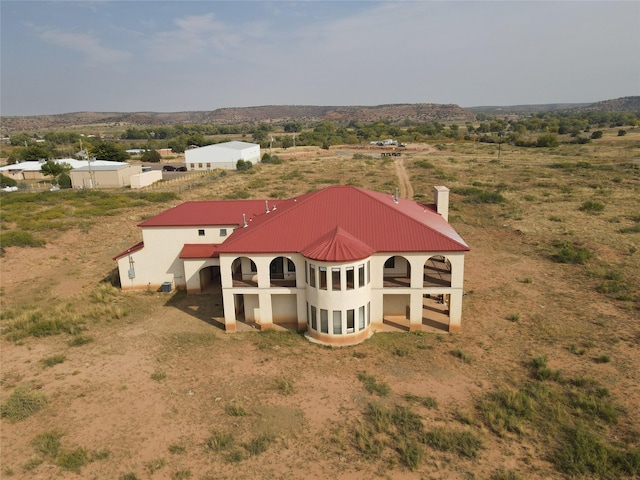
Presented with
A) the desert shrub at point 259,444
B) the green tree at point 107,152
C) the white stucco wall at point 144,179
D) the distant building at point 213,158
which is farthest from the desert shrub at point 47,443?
the green tree at point 107,152

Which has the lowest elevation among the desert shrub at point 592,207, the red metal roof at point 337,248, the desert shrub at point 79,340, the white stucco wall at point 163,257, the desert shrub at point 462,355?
the desert shrub at point 462,355

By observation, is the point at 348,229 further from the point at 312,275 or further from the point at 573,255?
the point at 573,255

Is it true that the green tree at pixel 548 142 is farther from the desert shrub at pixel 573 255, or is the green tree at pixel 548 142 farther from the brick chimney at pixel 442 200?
the brick chimney at pixel 442 200

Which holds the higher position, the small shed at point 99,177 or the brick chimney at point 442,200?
the brick chimney at point 442,200

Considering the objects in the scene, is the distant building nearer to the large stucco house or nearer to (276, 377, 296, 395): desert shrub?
the large stucco house

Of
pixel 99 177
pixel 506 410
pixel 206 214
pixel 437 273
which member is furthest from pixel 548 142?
pixel 506 410
